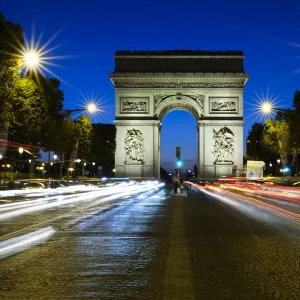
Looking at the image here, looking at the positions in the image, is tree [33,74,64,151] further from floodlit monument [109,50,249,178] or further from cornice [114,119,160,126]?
floodlit monument [109,50,249,178]

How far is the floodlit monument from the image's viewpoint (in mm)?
62594

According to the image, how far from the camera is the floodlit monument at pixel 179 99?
205 ft

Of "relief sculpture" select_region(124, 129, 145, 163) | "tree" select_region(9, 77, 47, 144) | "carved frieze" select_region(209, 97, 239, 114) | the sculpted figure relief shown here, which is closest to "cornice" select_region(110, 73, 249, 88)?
"carved frieze" select_region(209, 97, 239, 114)

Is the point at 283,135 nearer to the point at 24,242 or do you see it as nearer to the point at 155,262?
the point at 24,242

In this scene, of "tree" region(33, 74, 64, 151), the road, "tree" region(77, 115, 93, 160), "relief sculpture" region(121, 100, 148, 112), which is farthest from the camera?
"tree" region(77, 115, 93, 160)

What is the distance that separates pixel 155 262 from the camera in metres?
7.41

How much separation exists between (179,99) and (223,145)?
757 centimetres

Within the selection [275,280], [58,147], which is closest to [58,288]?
[275,280]

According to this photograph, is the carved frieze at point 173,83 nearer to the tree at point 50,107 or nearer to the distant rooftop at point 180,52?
the distant rooftop at point 180,52

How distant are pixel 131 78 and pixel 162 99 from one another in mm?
4429

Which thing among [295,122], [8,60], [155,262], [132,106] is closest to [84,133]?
[132,106]

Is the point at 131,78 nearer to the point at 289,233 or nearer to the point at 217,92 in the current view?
the point at 217,92

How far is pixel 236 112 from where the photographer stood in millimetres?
62688

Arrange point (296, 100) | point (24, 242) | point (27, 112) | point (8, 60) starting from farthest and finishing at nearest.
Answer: point (296, 100), point (27, 112), point (8, 60), point (24, 242)
